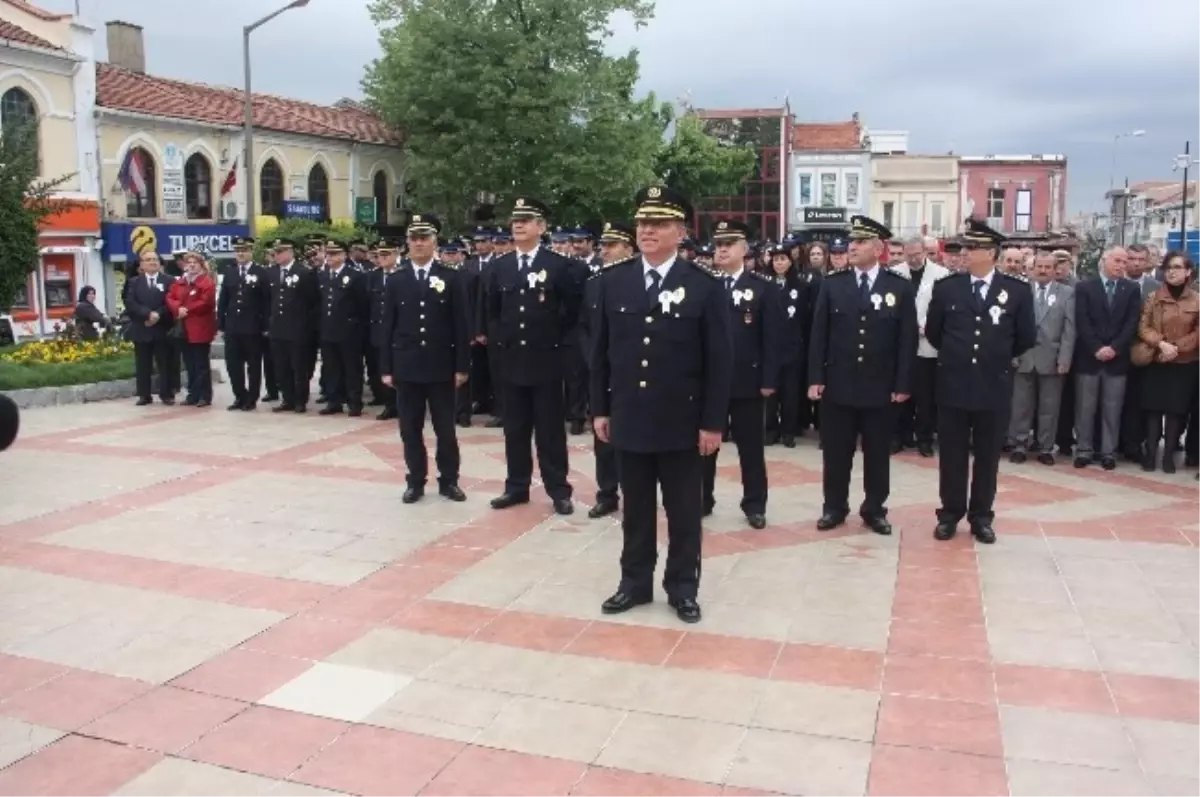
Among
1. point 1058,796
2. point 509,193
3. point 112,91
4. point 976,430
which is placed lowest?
point 1058,796

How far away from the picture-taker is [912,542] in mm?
6945

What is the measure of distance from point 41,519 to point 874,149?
2756 inches

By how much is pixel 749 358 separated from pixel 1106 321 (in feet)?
12.6

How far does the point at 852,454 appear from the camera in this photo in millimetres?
7273

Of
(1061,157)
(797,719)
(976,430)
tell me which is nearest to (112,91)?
(976,430)

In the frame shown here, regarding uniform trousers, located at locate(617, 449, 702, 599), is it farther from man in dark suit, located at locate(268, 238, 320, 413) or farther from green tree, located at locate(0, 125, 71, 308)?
green tree, located at locate(0, 125, 71, 308)

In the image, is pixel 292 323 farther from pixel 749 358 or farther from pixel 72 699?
pixel 72 699

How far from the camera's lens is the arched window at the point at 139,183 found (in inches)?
1065

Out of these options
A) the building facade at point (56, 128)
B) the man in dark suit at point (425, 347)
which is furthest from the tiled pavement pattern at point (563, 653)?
the building facade at point (56, 128)

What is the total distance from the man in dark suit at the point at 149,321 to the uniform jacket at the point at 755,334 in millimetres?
7660

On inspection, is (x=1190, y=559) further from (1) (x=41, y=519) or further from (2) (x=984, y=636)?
(1) (x=41, y=519)

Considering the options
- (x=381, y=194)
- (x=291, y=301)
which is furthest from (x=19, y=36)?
(x=291, y=301)

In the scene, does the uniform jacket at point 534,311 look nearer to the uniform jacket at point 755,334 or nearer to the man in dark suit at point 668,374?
the uniform jacket at point 755,334

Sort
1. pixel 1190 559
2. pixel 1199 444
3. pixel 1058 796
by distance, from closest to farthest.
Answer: pixel 1058 796 → pixel 1190 559 → pixel 1199 444
